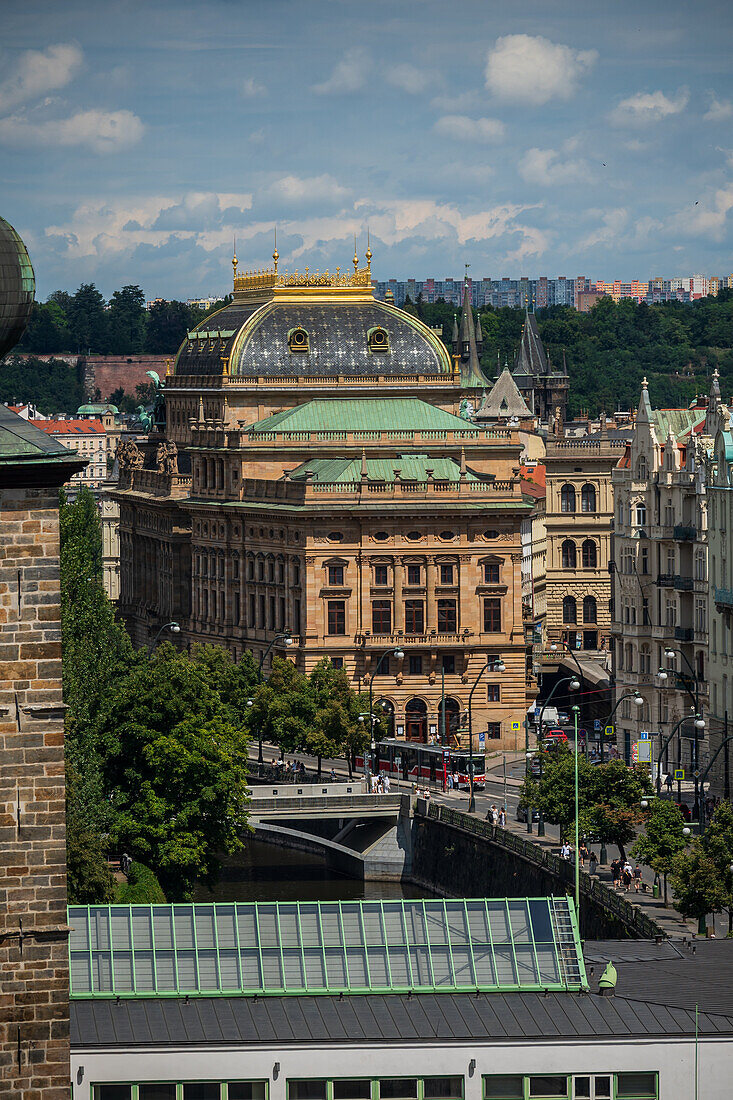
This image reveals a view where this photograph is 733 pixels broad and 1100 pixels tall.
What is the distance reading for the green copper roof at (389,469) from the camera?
190000 millimetres

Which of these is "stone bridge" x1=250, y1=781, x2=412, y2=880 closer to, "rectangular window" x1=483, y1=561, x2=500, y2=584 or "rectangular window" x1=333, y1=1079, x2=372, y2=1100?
"rectangular window" x1=483, y1=561, x2=500, y2=584

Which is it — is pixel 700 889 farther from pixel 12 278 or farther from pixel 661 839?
pixel 12 278

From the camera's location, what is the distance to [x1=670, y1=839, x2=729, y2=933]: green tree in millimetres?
106688

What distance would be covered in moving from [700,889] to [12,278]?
58097mm

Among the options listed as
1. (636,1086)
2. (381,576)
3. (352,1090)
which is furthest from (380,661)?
(352,1090)

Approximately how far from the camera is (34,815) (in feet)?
178

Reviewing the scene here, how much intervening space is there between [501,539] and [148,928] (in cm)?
12034

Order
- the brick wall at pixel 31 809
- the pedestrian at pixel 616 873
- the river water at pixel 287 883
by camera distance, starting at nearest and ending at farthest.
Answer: the brick wall at pixel 31 809 → the pedestrian at pixel 616 873 → the river water at pixel 287 883

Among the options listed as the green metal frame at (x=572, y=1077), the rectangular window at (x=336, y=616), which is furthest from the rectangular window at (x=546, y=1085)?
the rectangular window at (x=336, y=616)

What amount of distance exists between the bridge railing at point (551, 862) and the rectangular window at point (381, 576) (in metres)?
36.5

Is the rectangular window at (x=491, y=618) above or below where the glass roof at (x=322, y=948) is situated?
above

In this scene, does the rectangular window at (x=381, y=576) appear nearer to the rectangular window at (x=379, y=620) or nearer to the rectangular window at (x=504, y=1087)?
the rectangular window at (x=379, y=620)

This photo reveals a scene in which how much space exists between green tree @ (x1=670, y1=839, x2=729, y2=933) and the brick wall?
180 ft

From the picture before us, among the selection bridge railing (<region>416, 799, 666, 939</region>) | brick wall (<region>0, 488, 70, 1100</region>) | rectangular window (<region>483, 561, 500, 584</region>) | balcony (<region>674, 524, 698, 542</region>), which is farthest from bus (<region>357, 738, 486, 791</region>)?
brick wall (<region>0, 488, 70, 1100</region>)
